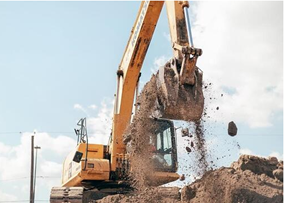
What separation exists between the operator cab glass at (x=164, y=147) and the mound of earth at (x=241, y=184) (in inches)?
41.8

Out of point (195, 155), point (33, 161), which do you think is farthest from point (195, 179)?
point (33, 161)

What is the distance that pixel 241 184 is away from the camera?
614cm

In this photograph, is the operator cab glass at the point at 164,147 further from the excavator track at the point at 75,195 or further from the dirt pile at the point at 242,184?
the dirt pile at the point at 242,184

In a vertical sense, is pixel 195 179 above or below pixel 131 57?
below

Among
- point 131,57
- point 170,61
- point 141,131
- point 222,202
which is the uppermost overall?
point 131,57

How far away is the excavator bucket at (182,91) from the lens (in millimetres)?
6523

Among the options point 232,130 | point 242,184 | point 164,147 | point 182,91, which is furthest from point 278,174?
point 164,147

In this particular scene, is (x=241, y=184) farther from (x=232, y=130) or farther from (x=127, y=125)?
(x=127, y=125)

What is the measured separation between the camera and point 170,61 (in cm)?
684

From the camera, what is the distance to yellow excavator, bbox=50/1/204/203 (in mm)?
6797

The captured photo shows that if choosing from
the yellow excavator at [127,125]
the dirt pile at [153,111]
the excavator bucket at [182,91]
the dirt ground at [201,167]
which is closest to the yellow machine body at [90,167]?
the yellow excavator at [127,125]

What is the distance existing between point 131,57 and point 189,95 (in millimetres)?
2323

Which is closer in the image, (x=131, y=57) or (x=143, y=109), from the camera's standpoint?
(x=143, y=109)

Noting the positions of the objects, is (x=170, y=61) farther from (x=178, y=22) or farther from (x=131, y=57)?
(x=131, y=57)
